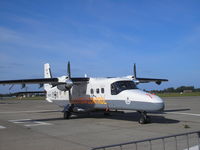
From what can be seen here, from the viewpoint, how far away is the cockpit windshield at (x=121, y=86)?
13.9 meters

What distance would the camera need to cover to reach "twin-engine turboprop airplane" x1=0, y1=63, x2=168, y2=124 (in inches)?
488

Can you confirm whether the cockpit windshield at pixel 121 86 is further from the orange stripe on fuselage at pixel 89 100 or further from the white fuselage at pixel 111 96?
the orange stripe on fuselage at pixel 89 100

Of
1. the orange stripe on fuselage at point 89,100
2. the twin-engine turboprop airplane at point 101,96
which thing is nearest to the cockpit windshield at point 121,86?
the twin-engine turboprop airplane at point 101,96

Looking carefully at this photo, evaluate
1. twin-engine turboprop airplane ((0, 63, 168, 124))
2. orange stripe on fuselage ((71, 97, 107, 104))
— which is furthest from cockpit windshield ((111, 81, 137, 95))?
orange stripe on fuselage ((71, 97, 107, 104))

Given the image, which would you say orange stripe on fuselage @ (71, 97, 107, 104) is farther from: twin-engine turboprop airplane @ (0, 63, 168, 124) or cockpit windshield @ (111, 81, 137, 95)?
cockpit windshield @ (111, 81, 137, 95)

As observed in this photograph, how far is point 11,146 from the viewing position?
7.80 m

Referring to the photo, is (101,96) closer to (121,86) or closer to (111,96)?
(111,96)

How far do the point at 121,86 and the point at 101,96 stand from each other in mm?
1959

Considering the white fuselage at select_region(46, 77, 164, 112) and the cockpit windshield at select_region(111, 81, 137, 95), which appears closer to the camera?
the white fuselage at select_region(46, 77, 164, 112)

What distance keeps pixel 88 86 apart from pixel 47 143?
29.9ft

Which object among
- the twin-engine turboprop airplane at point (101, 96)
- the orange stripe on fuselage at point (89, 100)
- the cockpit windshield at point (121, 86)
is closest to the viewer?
the twin-engine turboprop airplane at point (101, 96)

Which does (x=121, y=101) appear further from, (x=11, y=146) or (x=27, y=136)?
(x=11, y=146)

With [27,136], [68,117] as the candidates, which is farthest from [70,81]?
[27,136]

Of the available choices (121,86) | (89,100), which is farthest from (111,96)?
(89,100)
